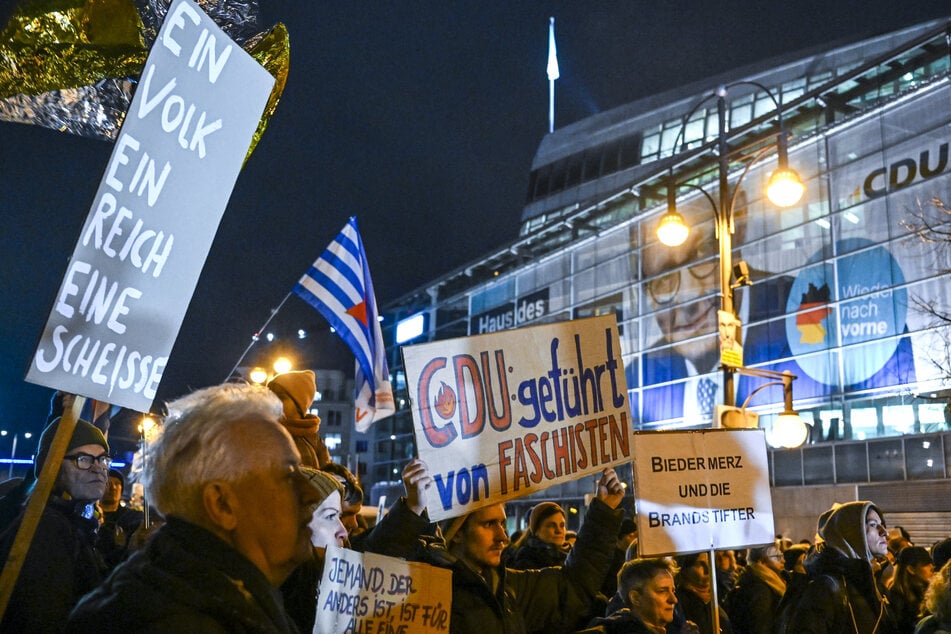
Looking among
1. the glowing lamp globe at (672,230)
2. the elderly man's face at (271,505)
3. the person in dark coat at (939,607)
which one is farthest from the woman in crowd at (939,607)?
the glowing lamp globe at (672,230)

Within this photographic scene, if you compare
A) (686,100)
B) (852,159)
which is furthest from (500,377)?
(686,100)

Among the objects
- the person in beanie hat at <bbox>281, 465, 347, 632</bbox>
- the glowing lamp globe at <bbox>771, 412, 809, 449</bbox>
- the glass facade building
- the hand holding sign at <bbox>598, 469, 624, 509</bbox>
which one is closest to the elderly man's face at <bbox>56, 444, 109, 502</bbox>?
the person in beanie hat at <bbox>281, 465, 347, 632</bbox>

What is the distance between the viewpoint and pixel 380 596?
132 inches

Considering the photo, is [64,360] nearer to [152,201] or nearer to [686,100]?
[152,201]

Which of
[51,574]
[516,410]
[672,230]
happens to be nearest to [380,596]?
[51,574]

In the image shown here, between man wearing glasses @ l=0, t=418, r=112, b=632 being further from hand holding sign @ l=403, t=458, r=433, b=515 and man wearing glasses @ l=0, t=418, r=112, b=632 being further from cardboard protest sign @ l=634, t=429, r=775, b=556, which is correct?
cardboard protest sign @ l=634, t=429, r=775, b=556

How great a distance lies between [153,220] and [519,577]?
2866 millimetres

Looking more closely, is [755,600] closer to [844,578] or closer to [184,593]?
[844,578]

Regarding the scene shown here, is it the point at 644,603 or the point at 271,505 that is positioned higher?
the point at 271,505

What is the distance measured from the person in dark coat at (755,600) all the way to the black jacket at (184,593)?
532cm

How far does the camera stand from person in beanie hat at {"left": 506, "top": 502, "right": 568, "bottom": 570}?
5.77 m

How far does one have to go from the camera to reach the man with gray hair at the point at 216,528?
163cm

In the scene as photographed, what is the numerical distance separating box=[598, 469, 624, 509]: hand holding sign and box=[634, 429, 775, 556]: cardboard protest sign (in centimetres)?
38

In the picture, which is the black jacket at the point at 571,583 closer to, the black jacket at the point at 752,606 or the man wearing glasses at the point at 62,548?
the man wearing glasses at the point at 62,548
